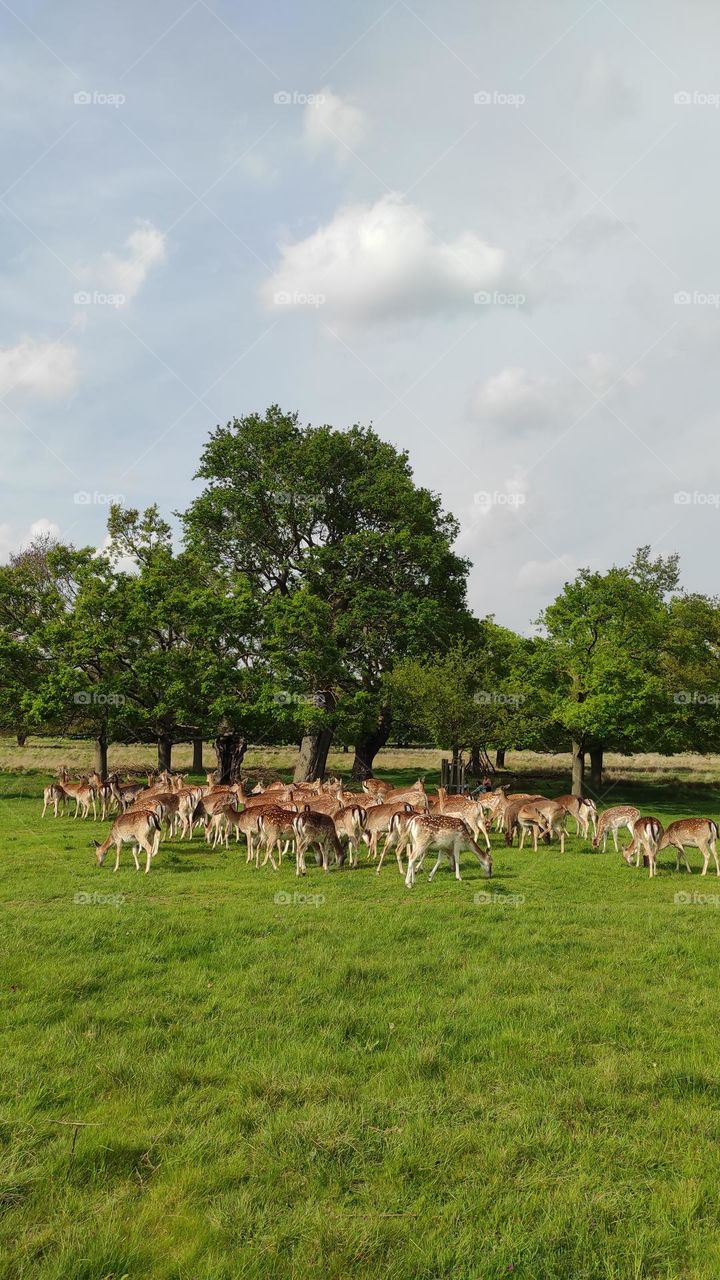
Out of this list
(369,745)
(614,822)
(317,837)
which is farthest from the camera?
(369,745)

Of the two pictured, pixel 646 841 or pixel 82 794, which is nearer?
pixel 646 841

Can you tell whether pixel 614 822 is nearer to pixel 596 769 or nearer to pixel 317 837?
pixel 317 837

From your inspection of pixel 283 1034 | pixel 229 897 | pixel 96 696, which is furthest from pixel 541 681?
pixel 283 1034

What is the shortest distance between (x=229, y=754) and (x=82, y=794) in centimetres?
1053

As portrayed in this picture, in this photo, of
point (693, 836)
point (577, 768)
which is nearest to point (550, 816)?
point (693, 836)

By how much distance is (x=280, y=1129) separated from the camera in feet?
17.1

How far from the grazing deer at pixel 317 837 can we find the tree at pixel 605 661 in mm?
18991

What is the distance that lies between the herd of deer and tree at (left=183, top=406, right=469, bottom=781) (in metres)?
6.91

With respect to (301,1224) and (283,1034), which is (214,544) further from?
(301,1224)

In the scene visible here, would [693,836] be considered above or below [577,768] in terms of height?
above

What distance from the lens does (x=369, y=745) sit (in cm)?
3856

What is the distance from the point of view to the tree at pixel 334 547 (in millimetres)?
30766

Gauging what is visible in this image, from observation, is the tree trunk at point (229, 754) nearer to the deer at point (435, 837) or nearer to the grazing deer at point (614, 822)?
the grazing deer at point (614, 822)

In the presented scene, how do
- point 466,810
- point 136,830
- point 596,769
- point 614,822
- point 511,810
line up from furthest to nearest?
point 596,769, point 511,810, point 466,810, point 614,822, point 136,830
